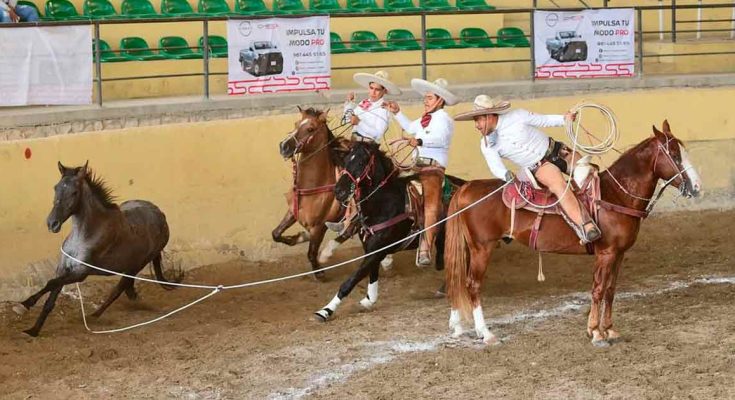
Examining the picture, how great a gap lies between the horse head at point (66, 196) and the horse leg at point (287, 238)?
247 centimetres

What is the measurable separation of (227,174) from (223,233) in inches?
25.0

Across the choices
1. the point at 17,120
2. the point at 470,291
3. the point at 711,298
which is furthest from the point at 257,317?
the point at 711,298

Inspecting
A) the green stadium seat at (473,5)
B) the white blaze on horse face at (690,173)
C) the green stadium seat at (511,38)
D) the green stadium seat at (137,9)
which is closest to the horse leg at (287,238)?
the white blaze on horse face at (690,173)

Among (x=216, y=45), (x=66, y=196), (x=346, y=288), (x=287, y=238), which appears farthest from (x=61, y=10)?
(x=346, y=288)

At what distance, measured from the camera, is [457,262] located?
31.6 feet

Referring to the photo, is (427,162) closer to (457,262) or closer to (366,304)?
(366,304)

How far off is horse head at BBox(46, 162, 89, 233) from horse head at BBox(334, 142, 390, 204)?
2.15m

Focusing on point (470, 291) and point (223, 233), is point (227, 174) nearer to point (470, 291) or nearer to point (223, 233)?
point (223, 233)

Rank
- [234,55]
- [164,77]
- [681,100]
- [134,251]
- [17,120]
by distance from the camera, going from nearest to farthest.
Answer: [134,251], [17,120], [234,55], [164,77], [681,100]

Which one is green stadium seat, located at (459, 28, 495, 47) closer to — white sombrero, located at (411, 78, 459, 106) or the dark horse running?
white sombrero, located at (411, 78, 459, 106)

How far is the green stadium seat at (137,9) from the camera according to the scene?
1524 cm

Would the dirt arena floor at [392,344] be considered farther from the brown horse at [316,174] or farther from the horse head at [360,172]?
the horse head at [360,172]

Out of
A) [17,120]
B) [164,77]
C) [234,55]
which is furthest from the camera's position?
[164,77]

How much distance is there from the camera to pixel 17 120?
444 inches
